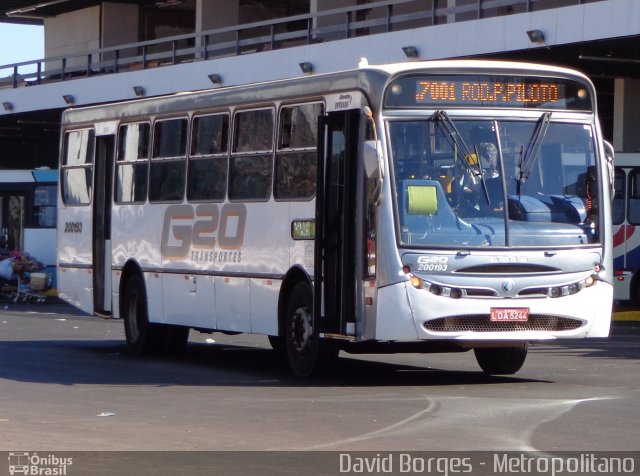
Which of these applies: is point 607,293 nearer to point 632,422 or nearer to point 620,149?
point 632,422

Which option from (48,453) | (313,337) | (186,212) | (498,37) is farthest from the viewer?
(498,37)

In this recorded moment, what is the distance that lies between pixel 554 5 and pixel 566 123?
19792 mm

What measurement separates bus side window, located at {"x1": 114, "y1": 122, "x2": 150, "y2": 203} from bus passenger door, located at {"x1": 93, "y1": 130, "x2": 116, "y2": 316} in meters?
0.30

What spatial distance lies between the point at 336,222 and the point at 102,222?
19.9 feet

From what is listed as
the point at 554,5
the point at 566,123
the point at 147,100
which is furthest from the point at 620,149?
the point at 566,123

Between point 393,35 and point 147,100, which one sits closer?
point 147,100

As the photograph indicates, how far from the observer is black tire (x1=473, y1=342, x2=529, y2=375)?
1584 cm

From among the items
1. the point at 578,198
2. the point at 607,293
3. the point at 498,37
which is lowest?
the point at 607,293

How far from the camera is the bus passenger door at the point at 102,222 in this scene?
19.7 metres

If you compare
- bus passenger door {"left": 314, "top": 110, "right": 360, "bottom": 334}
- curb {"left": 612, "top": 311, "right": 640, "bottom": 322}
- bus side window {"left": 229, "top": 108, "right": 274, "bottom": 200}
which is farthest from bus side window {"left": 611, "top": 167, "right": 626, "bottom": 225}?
bus passenger door {"left": 314, "top": 110, "right": 360, "bottom": 334}

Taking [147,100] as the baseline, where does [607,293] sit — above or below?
below

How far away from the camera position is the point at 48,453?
9.86m

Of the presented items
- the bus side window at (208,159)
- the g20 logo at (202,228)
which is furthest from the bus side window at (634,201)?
the bus side window at (208,159)

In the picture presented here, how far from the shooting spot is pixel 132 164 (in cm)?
1911
